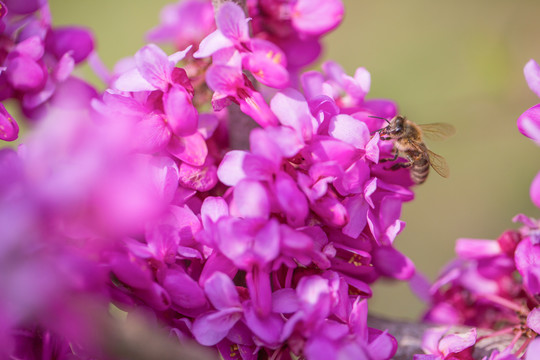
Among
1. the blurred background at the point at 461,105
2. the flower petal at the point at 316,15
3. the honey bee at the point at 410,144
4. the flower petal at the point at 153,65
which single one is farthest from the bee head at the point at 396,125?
the blurred background at the point at 461,105

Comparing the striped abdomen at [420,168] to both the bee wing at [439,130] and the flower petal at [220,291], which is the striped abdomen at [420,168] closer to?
the bee wing at [439,130]

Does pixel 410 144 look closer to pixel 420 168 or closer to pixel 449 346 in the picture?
pixel 420 168

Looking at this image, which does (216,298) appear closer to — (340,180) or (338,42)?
(340,180)

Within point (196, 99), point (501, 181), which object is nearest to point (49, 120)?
point (196, 99)

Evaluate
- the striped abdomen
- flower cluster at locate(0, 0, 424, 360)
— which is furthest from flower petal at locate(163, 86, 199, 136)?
the striped abdomen

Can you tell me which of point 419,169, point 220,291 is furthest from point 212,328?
point 419,169

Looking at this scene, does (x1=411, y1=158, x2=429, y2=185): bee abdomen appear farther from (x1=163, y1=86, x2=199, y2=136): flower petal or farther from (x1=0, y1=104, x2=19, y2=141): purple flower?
(x1=0, y1=104, x2=19, y2=141): purple flower
